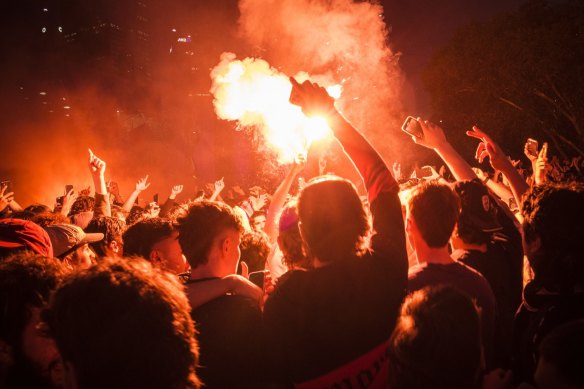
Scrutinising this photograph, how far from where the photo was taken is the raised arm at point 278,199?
15.9 feet

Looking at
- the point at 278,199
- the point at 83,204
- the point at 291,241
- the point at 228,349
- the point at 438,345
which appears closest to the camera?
the point at 438,345

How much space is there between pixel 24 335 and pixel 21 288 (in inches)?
9.6

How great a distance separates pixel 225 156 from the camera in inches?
1297

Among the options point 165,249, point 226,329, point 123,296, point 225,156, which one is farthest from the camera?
point 225,156

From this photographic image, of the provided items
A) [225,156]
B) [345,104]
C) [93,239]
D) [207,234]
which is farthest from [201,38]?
[207,234]

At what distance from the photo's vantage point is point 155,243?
3.78 m

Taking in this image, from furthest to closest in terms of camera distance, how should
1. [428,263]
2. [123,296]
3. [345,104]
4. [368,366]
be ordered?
[345,104] → [428,263] → [368,366] → [123,296]

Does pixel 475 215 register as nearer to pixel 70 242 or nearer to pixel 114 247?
pixel 70 242

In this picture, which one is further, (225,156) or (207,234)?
(225,156)

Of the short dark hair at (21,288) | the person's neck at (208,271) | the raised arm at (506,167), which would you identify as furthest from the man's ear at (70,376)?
the raised arm at (506,167)

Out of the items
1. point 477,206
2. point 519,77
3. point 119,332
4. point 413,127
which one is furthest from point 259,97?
point 519,77

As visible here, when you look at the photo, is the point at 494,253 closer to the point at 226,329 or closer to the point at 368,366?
the point at 368,366

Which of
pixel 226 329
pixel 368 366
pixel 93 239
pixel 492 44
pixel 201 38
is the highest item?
pixel 201 38

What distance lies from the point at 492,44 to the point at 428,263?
71.8 feet
